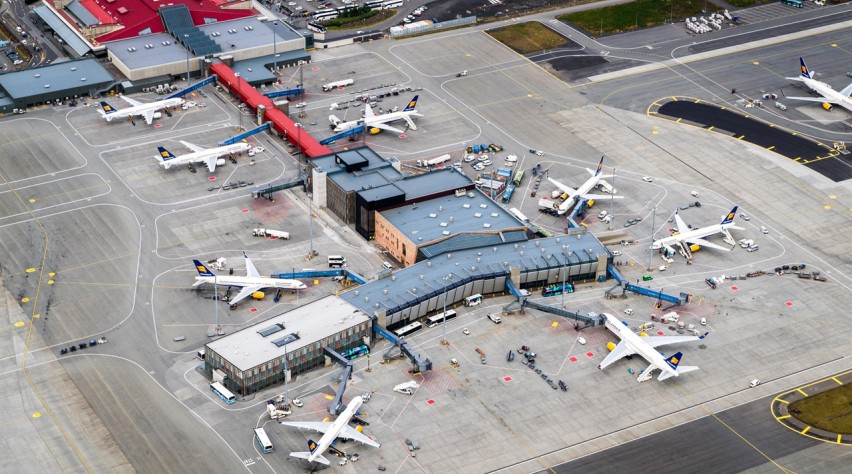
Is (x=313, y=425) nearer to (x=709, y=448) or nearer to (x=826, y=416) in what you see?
(x=709, y=448)

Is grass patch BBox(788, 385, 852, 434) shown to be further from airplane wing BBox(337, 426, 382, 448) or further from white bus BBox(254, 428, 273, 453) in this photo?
white bus BBox(254, 428, 273, 453)

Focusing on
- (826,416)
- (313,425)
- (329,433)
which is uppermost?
(329,433)

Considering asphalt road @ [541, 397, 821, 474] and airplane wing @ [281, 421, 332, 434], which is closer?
airplane wing @ [281, 421, 332, 434]

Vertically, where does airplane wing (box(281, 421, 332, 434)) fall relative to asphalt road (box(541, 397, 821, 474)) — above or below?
above

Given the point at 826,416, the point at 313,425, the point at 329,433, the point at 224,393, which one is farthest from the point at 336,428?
the point at 826,416

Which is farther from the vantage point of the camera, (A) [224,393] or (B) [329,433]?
(A) [224,393]

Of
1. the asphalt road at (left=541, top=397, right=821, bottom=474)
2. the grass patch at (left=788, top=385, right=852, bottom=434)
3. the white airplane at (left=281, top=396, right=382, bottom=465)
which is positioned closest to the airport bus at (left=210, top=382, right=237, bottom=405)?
the white airplane at (left=281, top=396, right=382, bottom=465)

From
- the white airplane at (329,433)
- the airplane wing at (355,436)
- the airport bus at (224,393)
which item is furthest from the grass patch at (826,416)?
the airport bus at (224,393)

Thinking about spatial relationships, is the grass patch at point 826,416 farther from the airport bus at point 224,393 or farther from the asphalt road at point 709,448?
the airport bus at point 224,393
